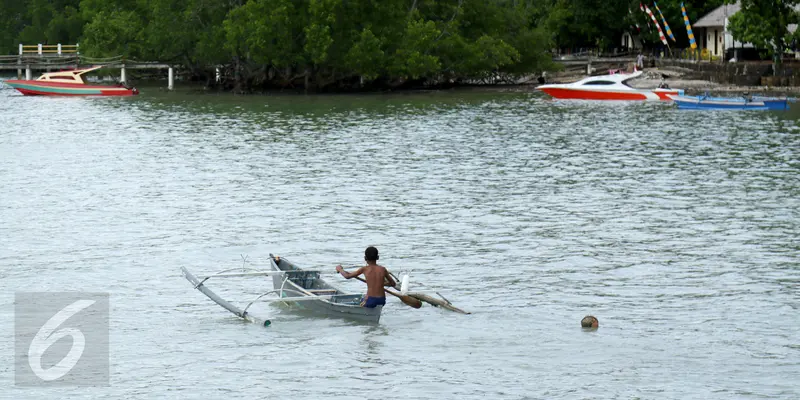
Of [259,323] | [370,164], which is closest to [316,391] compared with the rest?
[259,323]

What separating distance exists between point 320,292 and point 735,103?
181 ft

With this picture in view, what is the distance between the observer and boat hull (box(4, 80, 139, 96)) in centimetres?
9631

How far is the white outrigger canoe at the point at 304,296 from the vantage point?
23062 mm

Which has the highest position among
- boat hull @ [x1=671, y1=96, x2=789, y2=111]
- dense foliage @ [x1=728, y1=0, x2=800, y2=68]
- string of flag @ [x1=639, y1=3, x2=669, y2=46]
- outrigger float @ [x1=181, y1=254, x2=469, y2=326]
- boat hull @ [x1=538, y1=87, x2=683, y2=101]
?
string of flag @ [x1=639, y1=3, x2=669, y2=46]

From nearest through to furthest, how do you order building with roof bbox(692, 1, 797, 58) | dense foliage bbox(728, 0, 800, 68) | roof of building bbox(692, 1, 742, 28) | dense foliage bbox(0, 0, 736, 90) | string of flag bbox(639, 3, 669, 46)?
dense foliage bbox(728, 0, 800, 68), dense foliage bbox(0, 0, 736, 90), building with roof bbox(692, 1, 797, 58), roof of building bbox(692, 1, 742, 28), string of flag bbox(639, 3, 669, 46)

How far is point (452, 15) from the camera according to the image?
318 feet

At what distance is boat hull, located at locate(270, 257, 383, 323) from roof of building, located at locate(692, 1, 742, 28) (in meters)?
81.7

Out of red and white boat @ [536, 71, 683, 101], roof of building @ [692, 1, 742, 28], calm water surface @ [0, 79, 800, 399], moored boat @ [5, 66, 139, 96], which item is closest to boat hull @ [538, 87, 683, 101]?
red and white boat @ [536, 71, 683, 101]

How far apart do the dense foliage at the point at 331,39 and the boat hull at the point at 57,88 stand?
575cm

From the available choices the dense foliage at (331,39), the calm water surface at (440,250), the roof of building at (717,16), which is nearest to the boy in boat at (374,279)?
the calm water surface at (440,250)

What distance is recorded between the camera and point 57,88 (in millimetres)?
97812

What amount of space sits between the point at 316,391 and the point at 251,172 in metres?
28.2

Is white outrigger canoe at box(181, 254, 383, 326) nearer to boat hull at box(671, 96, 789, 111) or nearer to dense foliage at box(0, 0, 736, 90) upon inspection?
boat hull at box(671, 96, 789, 111)

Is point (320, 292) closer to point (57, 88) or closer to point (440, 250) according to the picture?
point (440, 250)
